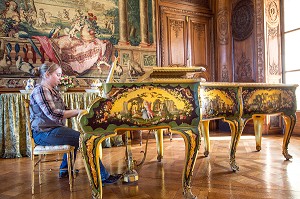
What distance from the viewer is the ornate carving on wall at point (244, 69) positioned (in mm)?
6348

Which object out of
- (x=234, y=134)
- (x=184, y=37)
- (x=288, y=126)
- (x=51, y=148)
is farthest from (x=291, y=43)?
(x=51, y=148)

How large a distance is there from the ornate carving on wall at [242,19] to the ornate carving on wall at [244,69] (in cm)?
49

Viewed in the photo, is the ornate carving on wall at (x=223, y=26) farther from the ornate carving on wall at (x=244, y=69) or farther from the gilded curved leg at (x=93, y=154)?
the gilded curved leg at (x=93, y=154)

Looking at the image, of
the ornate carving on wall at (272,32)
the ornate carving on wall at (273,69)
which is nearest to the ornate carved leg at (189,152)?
the ornate carving on wall at (273,69)

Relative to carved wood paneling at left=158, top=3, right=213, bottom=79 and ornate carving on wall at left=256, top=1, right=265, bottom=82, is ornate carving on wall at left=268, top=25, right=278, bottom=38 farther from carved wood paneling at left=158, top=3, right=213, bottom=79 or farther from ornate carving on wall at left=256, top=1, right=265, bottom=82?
carved wood paneling at left=158, top=3, right=213, bottom=79

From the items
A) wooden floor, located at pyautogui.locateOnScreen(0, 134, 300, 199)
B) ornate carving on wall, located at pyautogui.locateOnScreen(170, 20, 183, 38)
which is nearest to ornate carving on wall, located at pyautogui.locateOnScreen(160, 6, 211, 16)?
ornate carving on wall, located at pyautogui.locateOnScreen(170, 20, 183, 38)

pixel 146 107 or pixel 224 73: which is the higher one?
pixel 224 73

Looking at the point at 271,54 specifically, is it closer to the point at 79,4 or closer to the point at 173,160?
the point at 173,160

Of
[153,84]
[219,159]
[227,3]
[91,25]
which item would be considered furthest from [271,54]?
[153,84]

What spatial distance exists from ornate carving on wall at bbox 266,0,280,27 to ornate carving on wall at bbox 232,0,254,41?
34cm

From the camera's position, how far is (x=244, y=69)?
21.2ft

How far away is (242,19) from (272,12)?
26.7 inches

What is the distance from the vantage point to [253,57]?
6234 mm

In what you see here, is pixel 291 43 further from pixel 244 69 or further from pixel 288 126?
pixel 288 126
